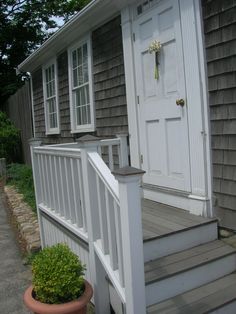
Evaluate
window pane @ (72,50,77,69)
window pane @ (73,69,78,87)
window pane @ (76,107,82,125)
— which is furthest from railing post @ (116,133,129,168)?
window pane @ (72,50,77,69)

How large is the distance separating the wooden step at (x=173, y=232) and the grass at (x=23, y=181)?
3.95 metres

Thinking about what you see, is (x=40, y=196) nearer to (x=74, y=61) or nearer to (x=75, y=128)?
(x=75, y=128)

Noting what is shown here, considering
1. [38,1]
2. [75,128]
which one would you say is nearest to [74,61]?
[75,128]

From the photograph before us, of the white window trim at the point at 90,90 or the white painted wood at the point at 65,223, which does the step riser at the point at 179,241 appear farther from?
the white window trim at the point at 90,90

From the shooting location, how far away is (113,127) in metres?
5.87

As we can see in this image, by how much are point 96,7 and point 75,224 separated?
294 centimetres

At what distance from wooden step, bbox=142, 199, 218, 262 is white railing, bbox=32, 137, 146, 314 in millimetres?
441

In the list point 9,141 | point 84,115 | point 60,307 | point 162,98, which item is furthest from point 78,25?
point 9,141

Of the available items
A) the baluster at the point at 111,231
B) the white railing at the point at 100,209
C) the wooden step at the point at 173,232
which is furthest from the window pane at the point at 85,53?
the baluster at the point at 111,231

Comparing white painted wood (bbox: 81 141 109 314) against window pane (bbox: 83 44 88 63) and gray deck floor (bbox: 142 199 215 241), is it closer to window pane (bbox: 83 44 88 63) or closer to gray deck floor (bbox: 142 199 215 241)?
gray deck floor (bbox: 142 199 215 241)

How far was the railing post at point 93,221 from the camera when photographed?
3.41 m

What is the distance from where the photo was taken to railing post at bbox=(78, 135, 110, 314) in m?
3.41

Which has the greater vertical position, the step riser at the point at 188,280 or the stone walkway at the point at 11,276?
the step riser at the point at 188,280

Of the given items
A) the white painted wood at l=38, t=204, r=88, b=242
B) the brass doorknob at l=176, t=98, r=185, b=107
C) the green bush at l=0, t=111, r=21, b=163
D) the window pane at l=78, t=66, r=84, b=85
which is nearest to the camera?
the white painted wood at l=38, t=204, r=88, b=242
